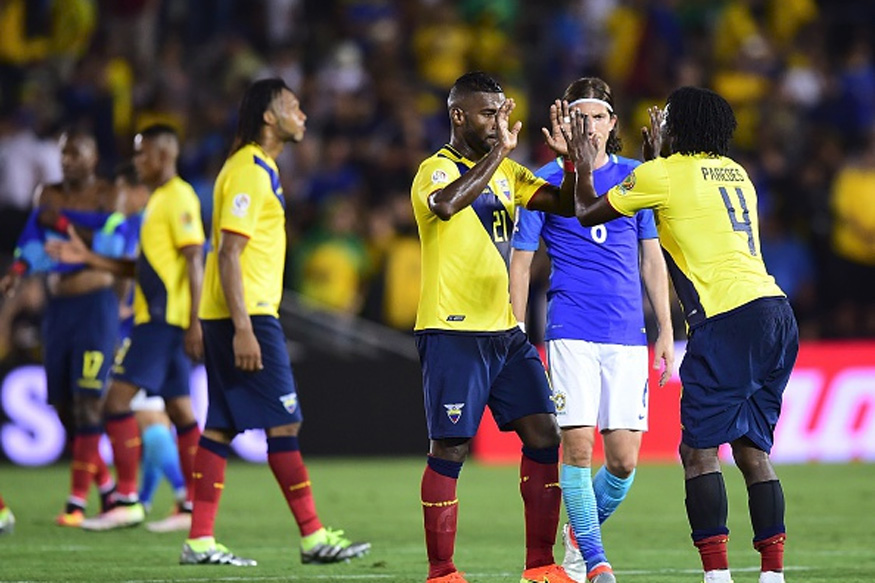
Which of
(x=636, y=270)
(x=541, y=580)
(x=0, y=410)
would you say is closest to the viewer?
(x=541, y=580)

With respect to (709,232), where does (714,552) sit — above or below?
below

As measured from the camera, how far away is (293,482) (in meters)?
9.38

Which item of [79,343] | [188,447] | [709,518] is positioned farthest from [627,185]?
[79,343]

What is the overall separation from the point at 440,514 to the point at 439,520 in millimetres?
27

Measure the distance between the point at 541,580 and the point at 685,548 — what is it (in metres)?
2.54

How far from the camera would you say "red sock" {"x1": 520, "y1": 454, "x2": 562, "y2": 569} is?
7832 millimetres

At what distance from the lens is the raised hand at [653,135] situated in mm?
7844

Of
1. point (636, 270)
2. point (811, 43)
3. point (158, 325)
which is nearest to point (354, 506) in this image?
point (158, 325)

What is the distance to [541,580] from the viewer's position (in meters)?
7.77

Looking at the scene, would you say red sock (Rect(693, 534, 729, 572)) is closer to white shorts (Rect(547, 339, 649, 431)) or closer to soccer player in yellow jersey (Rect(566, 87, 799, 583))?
soccer player in yellow jersey (Rect(566, 87, 799, 583))

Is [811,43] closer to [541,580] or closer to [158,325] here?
[158,325]

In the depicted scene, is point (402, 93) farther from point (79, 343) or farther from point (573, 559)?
point (573, 559)

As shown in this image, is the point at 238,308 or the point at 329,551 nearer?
the point at 238,308

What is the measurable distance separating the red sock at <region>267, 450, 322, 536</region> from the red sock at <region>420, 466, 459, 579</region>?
1794 millimetres
